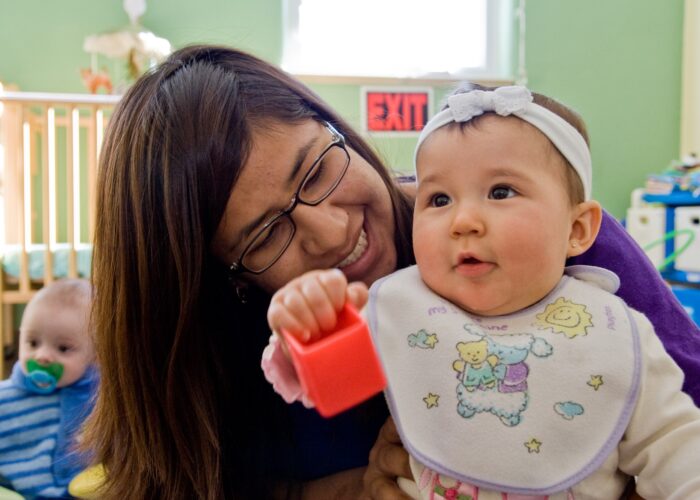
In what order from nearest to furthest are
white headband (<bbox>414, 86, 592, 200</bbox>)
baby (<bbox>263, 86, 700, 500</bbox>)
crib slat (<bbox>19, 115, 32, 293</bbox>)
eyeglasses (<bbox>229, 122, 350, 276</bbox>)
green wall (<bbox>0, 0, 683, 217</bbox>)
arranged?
baby (<bbox>263, 86, 700, 500</bbox>) → white headband (<bbox>414, 86, 592, 200</bbox>) → eyeglasses (<bbox>229, 122, 350, 276</bbox>) → crib slat (<bbox>19, 115, 32, 293</bbox>) → green wall (<bbox>0, 0, 683, 217</bbox>)

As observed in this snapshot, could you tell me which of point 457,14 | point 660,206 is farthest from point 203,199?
point 457,14

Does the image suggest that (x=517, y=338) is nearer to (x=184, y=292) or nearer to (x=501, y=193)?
(x=501, y=193)

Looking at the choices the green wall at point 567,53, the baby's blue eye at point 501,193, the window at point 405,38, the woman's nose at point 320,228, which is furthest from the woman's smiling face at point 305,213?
the window at point 405,38

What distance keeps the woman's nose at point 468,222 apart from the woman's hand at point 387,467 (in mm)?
274

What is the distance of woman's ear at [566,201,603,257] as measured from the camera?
0.78 metres

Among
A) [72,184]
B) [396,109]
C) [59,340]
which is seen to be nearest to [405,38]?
[396,109]

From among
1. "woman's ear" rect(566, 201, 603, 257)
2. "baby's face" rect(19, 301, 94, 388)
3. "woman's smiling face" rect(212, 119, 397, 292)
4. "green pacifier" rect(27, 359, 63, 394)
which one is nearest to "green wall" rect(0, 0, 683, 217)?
→ "baby's face" rect(19, 301, 94, 388)

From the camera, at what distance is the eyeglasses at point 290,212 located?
856 millimetres

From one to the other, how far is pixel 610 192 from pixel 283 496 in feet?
9.54

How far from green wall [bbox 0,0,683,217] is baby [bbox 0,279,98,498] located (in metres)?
1.82

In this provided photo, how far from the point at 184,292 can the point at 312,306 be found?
1.43 feet

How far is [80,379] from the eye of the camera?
167cm

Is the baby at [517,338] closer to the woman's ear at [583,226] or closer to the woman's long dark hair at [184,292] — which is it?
the woman's ear at [583,226]

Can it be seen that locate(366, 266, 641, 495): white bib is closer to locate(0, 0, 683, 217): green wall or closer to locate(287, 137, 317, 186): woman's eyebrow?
locate(287, 137, 317, 186): woman's eyebrow
